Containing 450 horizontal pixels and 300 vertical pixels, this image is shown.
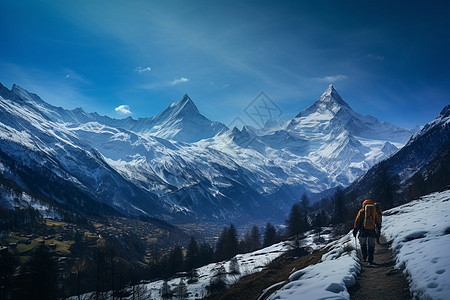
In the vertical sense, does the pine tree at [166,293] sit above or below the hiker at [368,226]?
below

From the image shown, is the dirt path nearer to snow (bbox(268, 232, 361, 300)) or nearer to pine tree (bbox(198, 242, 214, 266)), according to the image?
snow (bbox(268, 232, 361, 300))

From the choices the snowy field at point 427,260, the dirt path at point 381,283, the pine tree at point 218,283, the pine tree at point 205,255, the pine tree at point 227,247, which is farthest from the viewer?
the pine tree at point 205,255

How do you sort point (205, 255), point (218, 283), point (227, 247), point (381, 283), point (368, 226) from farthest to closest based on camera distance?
point (205, 255)
point (227, 247)
point (218, 283)
point (368, 226)
point (381, 283)

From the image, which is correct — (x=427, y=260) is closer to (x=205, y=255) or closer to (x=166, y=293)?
(x=166, y=293)

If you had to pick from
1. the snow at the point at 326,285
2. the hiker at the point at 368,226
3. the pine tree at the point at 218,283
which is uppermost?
the hiker at the point at 368,226

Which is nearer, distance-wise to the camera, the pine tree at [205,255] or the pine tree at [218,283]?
the pine tree at [218,283]

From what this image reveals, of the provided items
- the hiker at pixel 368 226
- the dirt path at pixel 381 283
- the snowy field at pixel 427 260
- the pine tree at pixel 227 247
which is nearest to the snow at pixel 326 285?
the dirt path at pixel 381 283

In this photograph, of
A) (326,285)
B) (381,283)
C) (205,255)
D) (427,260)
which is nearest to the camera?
(427,260)

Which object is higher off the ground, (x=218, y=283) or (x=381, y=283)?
(x=381, y=283)

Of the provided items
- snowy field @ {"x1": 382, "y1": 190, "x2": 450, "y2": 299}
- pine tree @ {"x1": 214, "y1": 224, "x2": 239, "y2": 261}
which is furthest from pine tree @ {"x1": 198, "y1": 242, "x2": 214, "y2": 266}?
snowy field @ {"x1": 382, "y1": 190, "x2": 450, "y2": 299}

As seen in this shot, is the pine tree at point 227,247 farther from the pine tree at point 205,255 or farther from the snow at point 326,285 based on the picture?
the snow at point 326,285

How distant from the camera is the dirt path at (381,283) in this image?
980cm

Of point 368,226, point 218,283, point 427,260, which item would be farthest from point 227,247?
point 427,260

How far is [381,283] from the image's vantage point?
11016 mm
